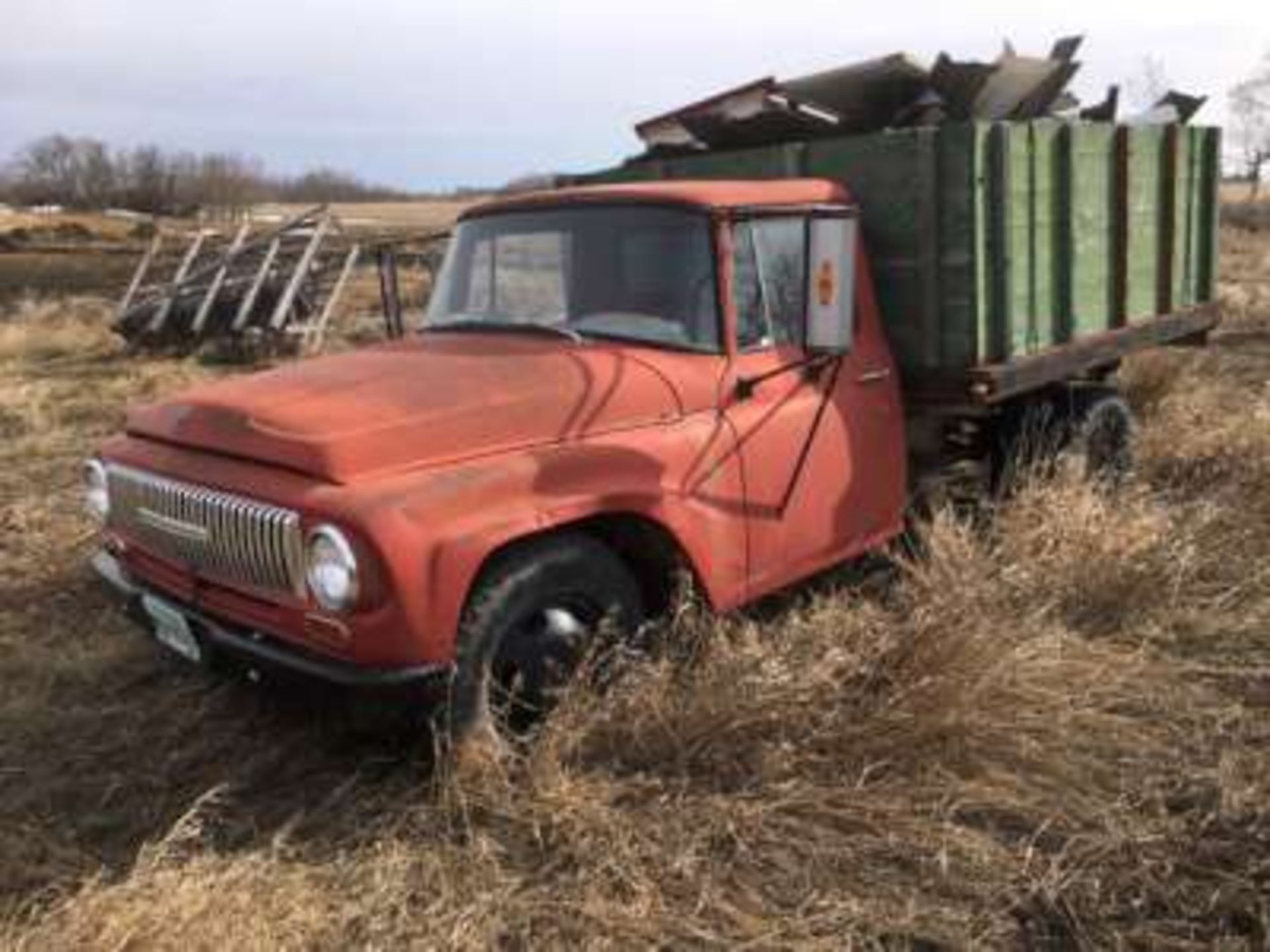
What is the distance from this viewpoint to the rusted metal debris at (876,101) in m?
6.29

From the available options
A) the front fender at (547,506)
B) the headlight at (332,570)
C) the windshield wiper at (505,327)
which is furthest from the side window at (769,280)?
the headlight at (332,570)

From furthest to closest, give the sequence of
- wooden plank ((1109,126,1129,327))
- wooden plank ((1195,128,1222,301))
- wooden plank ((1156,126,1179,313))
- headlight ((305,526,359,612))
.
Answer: wooden plank ((1195,128,1222,301)) < wooden plank ((1156,126,1179,313)) < wooden plank ((1109,126,1129,327)) < headlight ((305,526,359,612))

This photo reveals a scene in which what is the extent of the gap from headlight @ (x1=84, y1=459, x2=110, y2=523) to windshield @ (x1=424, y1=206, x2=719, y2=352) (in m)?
1.38

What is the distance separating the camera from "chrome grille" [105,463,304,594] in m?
3.77

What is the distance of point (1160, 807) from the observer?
3812 mm

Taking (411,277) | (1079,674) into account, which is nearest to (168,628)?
(1079,674)

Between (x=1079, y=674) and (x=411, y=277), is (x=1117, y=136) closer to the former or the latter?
(x=1079, y=674)

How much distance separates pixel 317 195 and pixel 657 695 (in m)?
113

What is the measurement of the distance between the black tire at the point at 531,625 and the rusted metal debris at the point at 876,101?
116 inches

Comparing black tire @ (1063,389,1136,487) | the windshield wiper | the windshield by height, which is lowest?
black tire @ (1063,389,1136,487)

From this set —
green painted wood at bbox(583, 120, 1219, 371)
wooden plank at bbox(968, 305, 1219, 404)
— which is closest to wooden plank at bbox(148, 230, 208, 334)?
green painted wood at bbox(583, 120, 1219, 371)

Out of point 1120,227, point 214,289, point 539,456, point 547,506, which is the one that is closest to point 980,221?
point 1120,227

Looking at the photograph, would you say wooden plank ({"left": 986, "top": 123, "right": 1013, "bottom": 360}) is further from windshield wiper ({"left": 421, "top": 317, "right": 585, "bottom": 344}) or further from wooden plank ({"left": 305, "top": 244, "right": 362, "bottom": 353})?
wooden plank ({"left": 305, "top": 244, "right": 362, "bottom": 353})

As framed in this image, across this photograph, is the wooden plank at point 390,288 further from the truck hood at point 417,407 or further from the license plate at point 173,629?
the license plate at point 173,629
